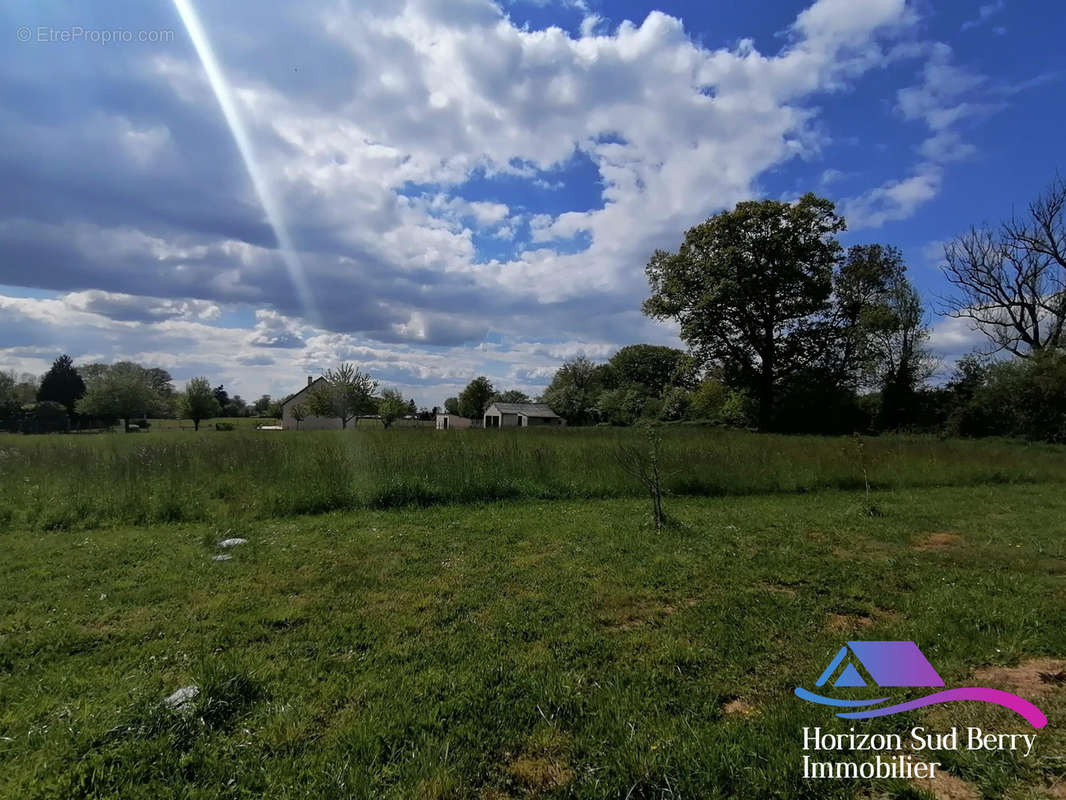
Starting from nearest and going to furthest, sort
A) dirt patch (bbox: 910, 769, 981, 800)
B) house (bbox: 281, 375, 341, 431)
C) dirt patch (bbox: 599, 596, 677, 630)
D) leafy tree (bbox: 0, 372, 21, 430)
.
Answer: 1. dirt patch (bbox: 910, 769, 981, 800)
2. dirt patch (bbox: 599, 596, 677, 630)
3. leafy tree (bbox: 0, 372, 21, 430)
4. house (bbox: 281, 375, 341, 431)

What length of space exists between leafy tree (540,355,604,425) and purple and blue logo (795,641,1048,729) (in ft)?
156

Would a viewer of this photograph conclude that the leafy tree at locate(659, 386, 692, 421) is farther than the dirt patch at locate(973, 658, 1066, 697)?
Yes

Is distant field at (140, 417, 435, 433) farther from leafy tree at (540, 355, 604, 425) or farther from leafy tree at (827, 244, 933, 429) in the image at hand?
leafy tree at (827, 244, 933, 429)

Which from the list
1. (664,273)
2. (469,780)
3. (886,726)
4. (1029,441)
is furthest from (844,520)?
(664,273)

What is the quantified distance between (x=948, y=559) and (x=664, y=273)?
2622 cm

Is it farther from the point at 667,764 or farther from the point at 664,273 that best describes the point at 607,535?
the point at 664,273

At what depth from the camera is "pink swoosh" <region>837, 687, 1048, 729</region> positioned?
252 centimetres

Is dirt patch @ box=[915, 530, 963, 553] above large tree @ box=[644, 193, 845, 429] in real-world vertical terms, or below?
below

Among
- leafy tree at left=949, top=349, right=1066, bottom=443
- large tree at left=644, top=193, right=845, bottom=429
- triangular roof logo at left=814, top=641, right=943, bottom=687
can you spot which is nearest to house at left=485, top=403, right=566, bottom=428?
large tree at left=644, top=193, right=845, bottom=429

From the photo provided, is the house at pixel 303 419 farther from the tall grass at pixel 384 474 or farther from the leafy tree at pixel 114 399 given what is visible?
the tall grass at pixel 384 474

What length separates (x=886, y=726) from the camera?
2.46 m

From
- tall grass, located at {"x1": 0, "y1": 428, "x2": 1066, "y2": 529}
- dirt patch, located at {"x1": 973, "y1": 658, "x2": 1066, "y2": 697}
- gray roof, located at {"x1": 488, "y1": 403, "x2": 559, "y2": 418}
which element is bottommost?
dirt patch, located at {"x1": 973, "y1": 658, "x2": 1066, "y2": 697}

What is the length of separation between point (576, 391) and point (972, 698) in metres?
57.8

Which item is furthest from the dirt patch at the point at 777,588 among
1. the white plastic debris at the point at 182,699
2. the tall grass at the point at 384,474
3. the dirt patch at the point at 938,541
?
the tall grass at the point at 384,474
